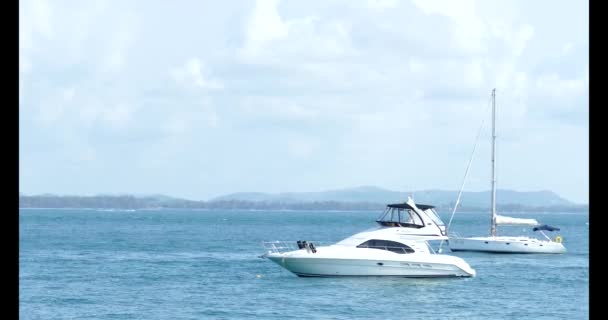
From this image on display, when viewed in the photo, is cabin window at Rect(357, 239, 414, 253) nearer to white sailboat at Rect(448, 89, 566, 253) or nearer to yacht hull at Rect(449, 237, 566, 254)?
white sailboat at Rect(448, 89, 566, 253)

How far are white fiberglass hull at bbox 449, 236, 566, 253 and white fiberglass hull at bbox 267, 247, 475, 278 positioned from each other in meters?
21.2

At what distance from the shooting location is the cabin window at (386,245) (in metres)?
39.8

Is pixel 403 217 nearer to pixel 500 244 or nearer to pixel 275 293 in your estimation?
pixel 275 293

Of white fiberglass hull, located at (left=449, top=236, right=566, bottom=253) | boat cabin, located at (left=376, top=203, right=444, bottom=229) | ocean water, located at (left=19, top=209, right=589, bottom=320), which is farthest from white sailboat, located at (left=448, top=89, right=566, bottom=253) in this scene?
boat cabin, located at (left=376, top=203, right=444, bottom=229)

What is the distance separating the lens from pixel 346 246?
1565 inches

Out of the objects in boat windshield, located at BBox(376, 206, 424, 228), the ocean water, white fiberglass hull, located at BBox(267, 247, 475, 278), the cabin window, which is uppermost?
boat windshield, located at BBox(376, 206, 424, 228)

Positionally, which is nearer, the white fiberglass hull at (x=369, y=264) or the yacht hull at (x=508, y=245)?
the white fiberglass hull at (x=369, y=264)

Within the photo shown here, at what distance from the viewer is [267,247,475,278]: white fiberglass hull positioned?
3922 cm

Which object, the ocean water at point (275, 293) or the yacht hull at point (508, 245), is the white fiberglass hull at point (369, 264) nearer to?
the ocean water at point (275, 293)

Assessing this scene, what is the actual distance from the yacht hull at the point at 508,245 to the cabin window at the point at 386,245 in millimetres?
22913

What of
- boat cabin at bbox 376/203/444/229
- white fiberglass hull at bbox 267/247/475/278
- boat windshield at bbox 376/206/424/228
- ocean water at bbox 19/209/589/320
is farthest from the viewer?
boat cabin at bbox 376/203/444/229

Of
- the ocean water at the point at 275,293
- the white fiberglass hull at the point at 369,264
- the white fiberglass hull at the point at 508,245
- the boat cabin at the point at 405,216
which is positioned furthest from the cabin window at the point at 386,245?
the white fiberglass hull at the point at 508,245

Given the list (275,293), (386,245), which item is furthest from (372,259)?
(275,293)
